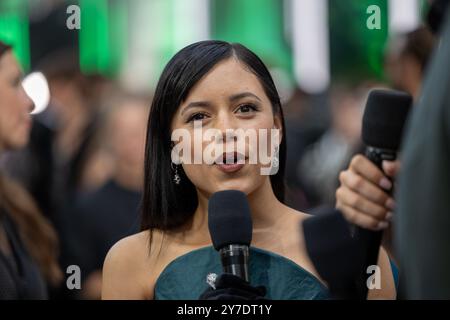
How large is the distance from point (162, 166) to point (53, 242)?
53cm

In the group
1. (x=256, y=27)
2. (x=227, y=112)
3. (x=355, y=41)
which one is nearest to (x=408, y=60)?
(x=355, y=41)

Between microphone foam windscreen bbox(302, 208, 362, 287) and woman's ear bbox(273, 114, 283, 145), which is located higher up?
woman's ear bbox(273, 114, 283, 145)

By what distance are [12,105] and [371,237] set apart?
→ 1.14 meters

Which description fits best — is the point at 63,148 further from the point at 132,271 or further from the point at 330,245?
the point at 330,245

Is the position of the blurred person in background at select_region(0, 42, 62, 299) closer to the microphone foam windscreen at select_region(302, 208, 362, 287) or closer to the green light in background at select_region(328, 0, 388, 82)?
the green light in background at select_region(328, 0, 388, 82)

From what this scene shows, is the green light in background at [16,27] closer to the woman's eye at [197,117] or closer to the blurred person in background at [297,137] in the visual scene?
the woman's eye at [197,117]

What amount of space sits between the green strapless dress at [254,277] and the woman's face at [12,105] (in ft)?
2.12

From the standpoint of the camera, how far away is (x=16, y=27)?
2648mm

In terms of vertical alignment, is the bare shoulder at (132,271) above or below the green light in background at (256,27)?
below

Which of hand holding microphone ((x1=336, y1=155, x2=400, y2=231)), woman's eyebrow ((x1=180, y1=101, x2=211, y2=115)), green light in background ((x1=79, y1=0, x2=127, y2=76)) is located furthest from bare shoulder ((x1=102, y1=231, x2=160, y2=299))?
hand holding microphone ((x1=336, y1=155, x2=400, y2=231))

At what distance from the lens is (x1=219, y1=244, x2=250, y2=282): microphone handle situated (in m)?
2.14

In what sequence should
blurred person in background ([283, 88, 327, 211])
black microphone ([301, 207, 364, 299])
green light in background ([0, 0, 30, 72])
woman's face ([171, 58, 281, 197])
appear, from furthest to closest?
green light in background ([0, 0, 30, 72]), blurred person in background ([283, 88, 327, 211]), woman's face ([171, 58, 281, 197]), black microphone ([301, 207, 364, 299])

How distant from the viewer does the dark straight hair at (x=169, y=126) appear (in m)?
2.38

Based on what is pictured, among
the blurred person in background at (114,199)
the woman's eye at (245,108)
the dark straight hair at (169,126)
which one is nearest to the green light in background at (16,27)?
the blurred person in background at (114,199)
